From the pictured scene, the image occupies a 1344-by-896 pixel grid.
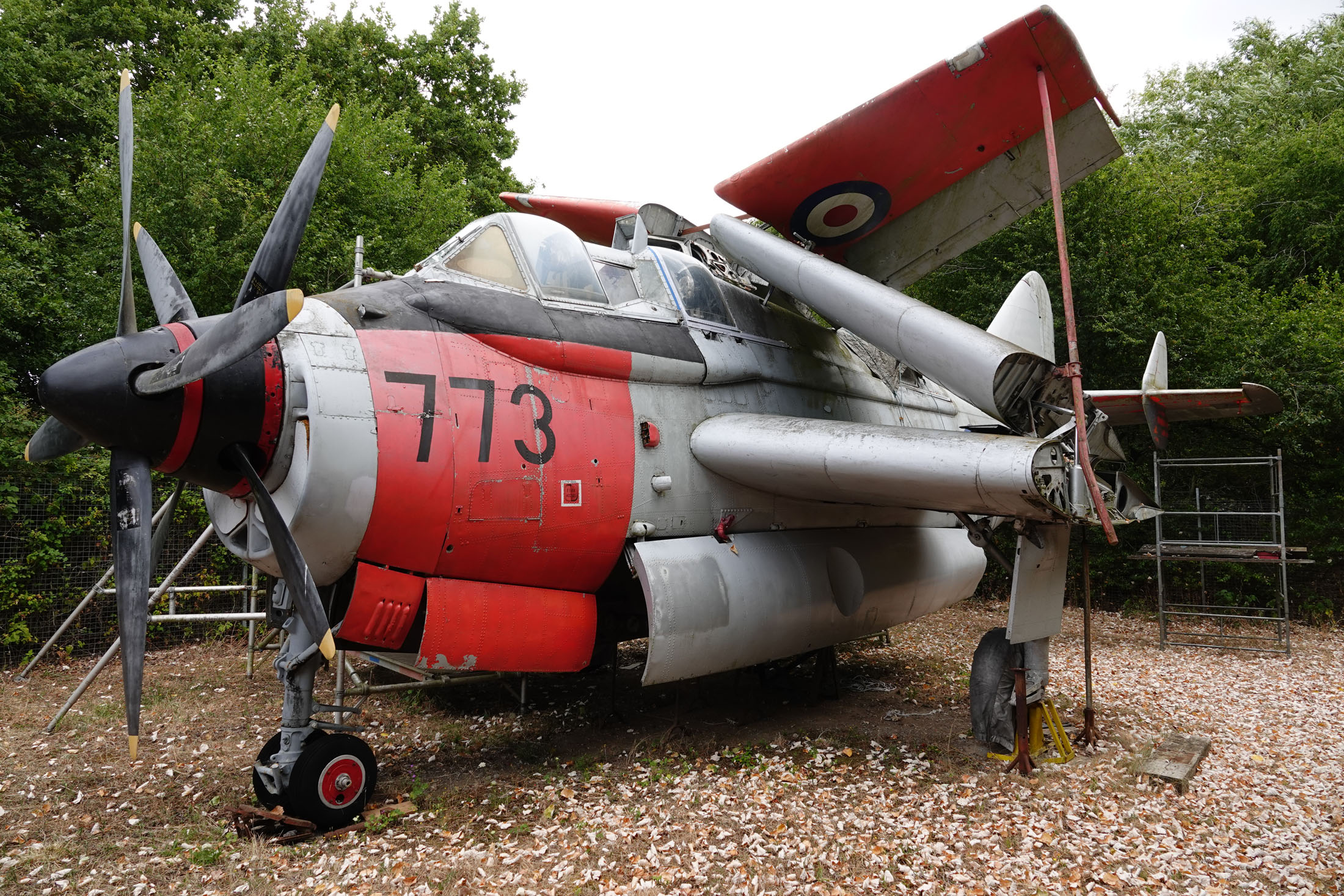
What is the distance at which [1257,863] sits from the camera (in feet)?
15.7

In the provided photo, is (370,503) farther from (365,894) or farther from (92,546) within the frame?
(92,546)

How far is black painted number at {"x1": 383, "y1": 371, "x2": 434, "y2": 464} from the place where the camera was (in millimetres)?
5078

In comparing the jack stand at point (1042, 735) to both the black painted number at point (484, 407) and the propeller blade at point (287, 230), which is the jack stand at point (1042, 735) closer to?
the black painted number at point (484, 407)

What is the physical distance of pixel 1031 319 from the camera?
336 inches

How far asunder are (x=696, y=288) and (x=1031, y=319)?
384 cm

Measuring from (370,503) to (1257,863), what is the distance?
589 centimetres

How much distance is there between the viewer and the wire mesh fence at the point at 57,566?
968 centimetres

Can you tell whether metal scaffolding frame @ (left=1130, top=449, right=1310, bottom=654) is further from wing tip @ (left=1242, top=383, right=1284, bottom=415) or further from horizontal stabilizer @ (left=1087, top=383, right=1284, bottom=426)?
wing tip @ (left=1242, top=383, right=1284, bottom=415)

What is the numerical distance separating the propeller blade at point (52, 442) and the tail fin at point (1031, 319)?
8.09 metres

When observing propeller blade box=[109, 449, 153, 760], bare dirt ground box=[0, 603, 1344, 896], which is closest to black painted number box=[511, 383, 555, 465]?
propeller blade box=[109, 449, 153, 760]

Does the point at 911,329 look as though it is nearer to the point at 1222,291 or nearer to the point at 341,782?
the point at 341,782

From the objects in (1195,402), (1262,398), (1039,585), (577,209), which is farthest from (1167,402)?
(577,209)

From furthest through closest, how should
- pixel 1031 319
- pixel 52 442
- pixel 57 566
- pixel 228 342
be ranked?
pixel 57 566
pixel 1031 319
pixel 52 442
pixel 228 342

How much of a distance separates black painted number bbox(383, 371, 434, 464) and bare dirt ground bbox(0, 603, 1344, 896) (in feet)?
8.03
